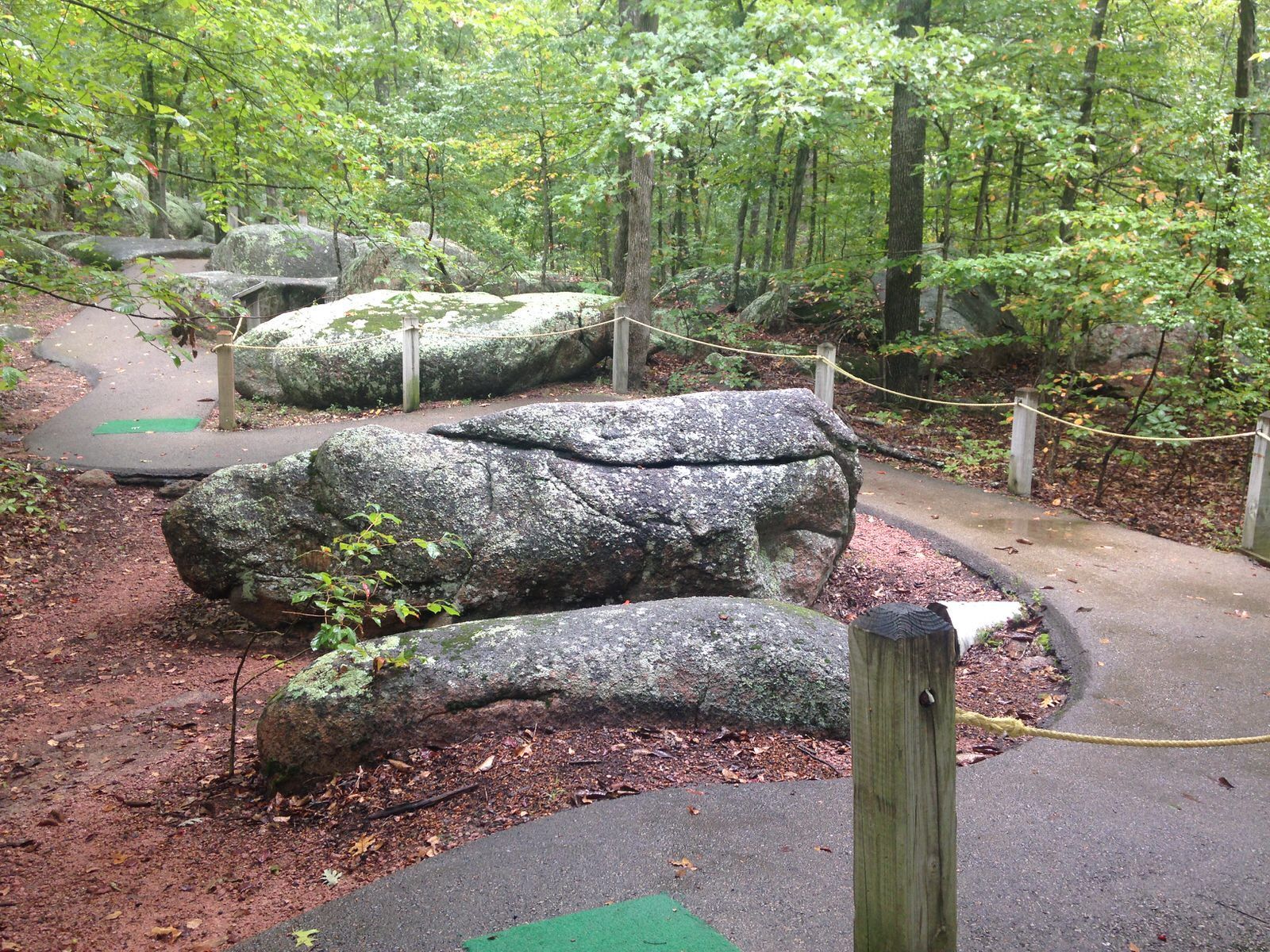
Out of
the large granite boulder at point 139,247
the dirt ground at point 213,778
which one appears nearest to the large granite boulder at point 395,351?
the dirt ground at point 213,778

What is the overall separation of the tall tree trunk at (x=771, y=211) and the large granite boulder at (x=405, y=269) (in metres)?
5.17

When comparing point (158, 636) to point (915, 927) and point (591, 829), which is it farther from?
point (915, 927)

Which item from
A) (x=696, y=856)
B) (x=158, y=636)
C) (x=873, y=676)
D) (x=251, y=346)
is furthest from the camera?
(x=251, y=346)

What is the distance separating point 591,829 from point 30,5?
804cm

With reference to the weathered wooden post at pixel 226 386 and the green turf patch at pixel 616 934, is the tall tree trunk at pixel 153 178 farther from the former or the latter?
the green turf patch at pixel 616 934

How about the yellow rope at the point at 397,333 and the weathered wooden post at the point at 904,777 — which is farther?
the yellow rope at the point at 397,333

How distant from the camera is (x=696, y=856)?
304 cm

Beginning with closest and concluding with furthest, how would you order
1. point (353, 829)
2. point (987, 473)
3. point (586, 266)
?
1. point (353, 829)
2. point (987, 473)
3. point (586, 266)

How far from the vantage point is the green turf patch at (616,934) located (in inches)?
102

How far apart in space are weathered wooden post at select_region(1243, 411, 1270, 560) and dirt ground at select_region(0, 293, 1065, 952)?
2.64m

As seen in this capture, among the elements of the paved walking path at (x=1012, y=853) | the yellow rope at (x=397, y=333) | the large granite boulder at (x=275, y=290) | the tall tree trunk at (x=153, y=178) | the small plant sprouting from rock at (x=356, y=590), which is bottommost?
the paved walking path at (x=1012, y=853)

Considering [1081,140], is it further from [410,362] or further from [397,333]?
[397,333]

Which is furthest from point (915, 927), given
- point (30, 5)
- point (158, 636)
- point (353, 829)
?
point (30, 5)

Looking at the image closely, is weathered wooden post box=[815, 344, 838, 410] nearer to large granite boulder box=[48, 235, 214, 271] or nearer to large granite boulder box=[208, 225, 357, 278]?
large granite boulder box=[208, 225, 357, 278]
